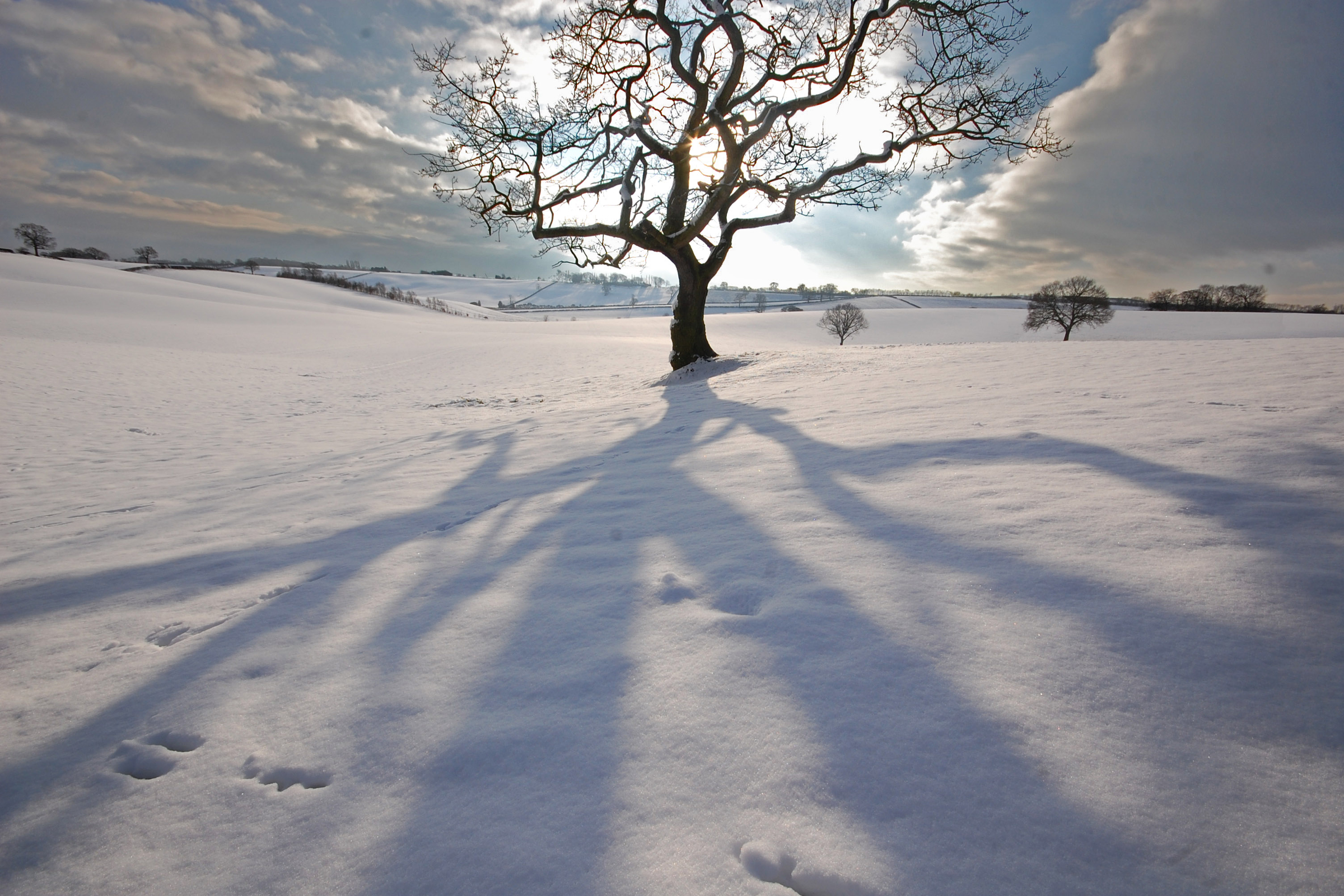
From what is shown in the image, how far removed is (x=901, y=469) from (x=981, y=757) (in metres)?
1.99

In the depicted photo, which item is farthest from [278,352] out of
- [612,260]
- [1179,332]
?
[1179,332]

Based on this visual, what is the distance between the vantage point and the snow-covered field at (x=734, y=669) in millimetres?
1130

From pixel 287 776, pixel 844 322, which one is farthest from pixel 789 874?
pixel 844 322

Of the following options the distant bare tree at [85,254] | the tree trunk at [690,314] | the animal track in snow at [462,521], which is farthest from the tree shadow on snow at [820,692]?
the distant bare tree at [85,254]

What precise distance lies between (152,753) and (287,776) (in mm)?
509

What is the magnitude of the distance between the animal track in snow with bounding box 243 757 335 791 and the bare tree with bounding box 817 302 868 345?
40242 millimetres

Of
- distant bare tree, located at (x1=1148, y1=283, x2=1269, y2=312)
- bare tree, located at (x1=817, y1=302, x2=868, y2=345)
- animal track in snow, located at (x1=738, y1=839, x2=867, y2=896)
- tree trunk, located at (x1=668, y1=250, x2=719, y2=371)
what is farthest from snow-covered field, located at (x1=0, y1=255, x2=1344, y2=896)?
distant bare tree, located at (x1=1148, y1=283, x2=1269, y2=312)

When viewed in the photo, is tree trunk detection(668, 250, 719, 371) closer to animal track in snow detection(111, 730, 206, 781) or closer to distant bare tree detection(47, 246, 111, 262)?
animal track in snow detection(111, 730, 206, 781)

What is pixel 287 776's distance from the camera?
141cm

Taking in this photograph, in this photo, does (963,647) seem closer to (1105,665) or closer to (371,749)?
(1105,665)

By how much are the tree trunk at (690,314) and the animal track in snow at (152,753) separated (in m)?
9.06

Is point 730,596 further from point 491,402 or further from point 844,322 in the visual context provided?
point 844,322

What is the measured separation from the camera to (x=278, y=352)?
1827 cm

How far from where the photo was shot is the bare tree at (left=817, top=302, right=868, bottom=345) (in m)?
38.9
